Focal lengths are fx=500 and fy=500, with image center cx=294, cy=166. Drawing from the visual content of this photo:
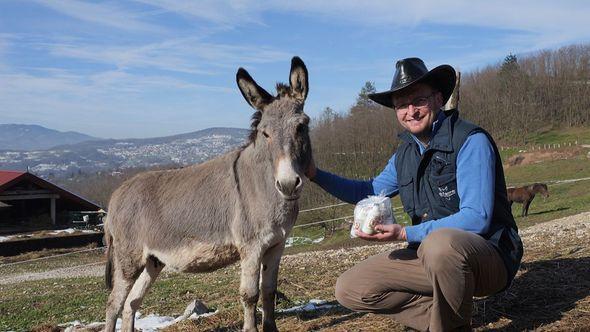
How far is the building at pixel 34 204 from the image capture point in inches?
1403

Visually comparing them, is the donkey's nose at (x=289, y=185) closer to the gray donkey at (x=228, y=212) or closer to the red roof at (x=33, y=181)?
the gray donkey at (x=228, y=212)

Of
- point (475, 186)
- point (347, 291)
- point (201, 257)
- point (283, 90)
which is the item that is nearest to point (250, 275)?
point (201, 257)

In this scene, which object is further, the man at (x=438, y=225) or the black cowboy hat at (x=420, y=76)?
the black cowboy hat at (x=420, y=76)

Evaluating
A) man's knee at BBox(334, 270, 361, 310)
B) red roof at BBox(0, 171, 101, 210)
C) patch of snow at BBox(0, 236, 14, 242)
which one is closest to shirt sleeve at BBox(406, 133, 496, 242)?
man's knee at BBox(334, 270, 361, 310)

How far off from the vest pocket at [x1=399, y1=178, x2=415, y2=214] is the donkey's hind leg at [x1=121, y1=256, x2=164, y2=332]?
311 cm

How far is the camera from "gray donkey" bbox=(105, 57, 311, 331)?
16.8ft

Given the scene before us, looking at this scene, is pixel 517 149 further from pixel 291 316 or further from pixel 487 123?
pixel 291 316

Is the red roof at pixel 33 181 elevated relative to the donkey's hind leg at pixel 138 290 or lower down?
lower down

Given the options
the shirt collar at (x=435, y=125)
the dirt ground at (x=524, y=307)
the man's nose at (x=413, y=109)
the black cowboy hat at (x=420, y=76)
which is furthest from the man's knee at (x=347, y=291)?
the black cowboy hat at (x=420, y=76)

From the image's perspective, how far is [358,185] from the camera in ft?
17.9

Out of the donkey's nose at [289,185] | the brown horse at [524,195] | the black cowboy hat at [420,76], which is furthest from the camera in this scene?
the brown horse at [524,195]

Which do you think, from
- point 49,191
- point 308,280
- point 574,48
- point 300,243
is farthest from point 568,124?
point 308,280

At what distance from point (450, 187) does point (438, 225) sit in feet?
1.18

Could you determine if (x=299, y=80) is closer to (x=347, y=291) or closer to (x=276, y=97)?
(x=276, y=97)
